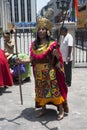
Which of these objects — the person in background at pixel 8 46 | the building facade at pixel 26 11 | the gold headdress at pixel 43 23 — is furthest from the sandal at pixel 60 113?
the building facade at pixel 26 11

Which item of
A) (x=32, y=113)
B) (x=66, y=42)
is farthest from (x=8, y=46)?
(x=32, y=113)

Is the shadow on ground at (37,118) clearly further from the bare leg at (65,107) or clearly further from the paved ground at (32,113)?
the bare leg at (65,107)

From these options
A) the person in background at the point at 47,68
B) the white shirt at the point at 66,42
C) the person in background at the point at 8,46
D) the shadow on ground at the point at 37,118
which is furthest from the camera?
the person in background at the point at 8,46

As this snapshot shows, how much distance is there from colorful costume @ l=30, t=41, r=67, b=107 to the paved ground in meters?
0.35

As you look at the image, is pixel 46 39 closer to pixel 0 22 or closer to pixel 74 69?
pixel 74 69

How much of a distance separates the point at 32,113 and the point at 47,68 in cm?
113

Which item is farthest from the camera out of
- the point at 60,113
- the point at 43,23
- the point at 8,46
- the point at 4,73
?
the point at 8,46

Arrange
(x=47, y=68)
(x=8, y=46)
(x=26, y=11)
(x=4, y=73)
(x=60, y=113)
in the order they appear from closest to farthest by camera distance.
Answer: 1. (x=47, y=68)
2. (x=60, y=113)
3. (x=4, y=73)
4. (x=8, y=46)
5. (x=26, y=11)

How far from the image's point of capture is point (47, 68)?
5.30 m

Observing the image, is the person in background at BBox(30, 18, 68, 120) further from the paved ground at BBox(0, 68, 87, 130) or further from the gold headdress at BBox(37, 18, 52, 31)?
the paved ground at BBox(0, 68, 87, 130)

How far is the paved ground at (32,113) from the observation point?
528 centimetres

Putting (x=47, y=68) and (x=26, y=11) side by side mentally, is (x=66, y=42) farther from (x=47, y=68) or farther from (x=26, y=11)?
(x=26, y=11)

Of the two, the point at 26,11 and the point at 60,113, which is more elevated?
the point at 26,11

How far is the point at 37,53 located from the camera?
5.21m
